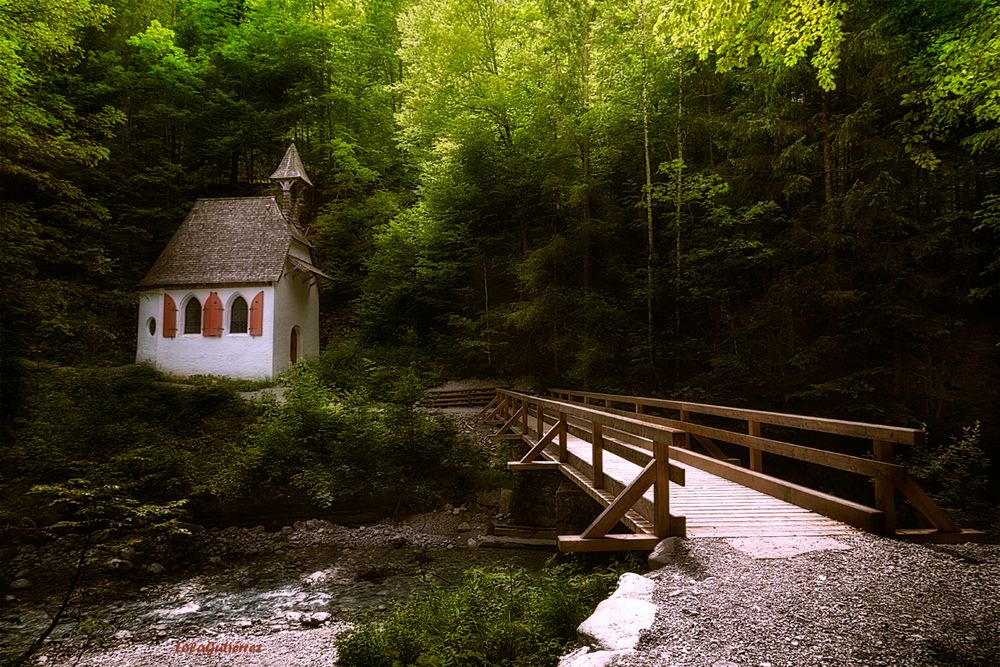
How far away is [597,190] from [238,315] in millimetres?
14706

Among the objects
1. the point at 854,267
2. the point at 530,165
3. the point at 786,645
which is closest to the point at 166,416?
the point at 530,165

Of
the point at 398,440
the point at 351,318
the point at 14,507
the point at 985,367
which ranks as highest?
the point at 351,318

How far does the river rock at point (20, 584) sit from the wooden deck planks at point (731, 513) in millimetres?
9279

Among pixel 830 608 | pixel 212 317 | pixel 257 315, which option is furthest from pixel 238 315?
pixel 830 608

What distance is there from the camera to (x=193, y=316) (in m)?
20.2

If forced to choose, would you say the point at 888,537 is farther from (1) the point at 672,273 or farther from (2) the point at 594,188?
(2) the point at 594,188

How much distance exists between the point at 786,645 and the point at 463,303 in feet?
61.9

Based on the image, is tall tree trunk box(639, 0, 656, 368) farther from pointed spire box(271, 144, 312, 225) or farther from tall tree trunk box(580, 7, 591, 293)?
pointed spire box(271, 144, 312, 225)

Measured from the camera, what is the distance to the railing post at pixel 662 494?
391 cm

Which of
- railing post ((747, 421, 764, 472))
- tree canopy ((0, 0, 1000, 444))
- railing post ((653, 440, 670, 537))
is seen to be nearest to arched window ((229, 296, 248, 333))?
tree canopy ((0, 0, 1000, 444))

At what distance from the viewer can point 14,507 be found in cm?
1012

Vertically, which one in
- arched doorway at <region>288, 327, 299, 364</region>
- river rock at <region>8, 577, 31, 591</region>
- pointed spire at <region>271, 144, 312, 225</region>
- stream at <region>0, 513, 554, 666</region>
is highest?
pointed spire at <region>271, 144, 312, 225</region>

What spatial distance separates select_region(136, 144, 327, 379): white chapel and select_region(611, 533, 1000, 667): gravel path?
19.2m

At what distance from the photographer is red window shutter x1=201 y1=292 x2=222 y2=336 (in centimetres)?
1969
